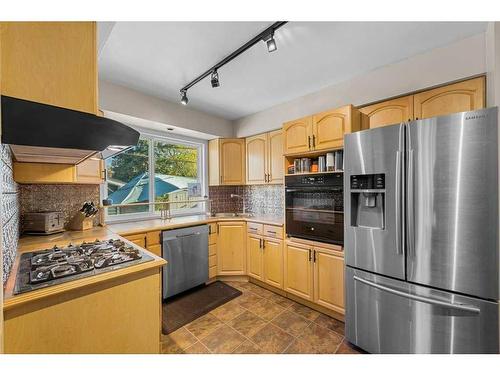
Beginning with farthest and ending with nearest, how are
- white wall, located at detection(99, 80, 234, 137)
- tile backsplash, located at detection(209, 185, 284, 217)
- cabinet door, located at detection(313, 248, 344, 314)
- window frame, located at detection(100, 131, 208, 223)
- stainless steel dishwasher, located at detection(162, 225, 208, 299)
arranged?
tile backsplash, located at detection(209, 185, 284, 217), window frame, located at detection(100, 131, 208, 223), stainless steel dishwasher, located at detection(162, 225, 208, 299), white wall, located at detection(99, 80, 234, 137), cabinet door, located at detection(313, 248, 344, 314)

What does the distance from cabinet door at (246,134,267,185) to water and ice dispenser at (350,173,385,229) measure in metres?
1.43

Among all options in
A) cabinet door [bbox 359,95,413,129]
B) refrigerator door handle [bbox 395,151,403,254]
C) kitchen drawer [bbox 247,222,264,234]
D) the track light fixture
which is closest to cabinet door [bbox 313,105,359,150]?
cabinet door [bbox 359,95,413,129]

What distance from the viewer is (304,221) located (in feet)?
7.36

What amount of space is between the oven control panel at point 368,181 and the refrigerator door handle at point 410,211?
0.16 meters

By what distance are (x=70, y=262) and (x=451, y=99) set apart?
2.76 meters

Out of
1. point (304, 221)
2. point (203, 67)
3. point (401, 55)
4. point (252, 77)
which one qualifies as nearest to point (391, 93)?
point (401, 55)

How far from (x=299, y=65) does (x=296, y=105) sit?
0.75 meters

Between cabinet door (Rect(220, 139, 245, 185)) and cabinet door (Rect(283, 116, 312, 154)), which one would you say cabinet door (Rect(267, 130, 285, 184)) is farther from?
cabinet door (Rect(220, 139, 245, 185))

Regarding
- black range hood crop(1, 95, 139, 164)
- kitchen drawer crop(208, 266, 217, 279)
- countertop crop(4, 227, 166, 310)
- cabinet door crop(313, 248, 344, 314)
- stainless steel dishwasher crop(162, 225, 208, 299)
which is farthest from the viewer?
kitchen drawer crop(208, 266, 217, 279)

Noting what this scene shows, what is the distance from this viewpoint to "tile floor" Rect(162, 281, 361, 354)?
1667 millimetres

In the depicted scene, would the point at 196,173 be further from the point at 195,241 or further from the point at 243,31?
the point at 243,31

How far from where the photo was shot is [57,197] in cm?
203

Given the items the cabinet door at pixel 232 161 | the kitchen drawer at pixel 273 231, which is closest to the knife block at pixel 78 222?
the cabinet door at pixel 232 161

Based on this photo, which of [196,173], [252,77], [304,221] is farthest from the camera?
[196,173]
